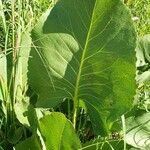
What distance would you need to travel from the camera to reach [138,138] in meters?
1.28

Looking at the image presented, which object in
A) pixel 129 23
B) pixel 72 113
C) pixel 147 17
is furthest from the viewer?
pixel 147 17

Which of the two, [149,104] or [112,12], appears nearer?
[112,12]

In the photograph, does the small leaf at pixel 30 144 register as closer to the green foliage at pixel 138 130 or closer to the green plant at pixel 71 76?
the green plant at pixel 71 76

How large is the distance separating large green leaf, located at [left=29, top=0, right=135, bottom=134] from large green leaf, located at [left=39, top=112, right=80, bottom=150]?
5.5 inches

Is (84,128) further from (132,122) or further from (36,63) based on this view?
(36,63)

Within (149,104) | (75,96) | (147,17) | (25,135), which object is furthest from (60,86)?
(147,17)

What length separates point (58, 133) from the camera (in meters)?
1.15

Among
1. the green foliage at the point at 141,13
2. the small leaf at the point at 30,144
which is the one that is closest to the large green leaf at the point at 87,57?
the small leaf at the point at 30,144

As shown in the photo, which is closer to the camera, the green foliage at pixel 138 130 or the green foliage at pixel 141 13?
the green foliage at pixel 138 130

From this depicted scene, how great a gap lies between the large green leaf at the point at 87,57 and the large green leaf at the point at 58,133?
14 centimetres

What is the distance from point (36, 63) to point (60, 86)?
9cm

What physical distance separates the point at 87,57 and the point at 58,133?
21 centimetres

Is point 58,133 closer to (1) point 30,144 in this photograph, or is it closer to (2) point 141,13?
(1) point 30,144

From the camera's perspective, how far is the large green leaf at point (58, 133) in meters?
1.12
